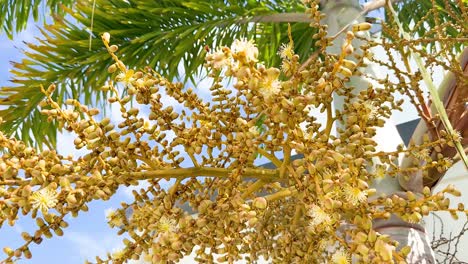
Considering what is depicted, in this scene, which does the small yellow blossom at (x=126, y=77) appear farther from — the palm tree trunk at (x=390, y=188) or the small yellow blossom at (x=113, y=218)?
the palm tree trunk at (x=390, y=188)

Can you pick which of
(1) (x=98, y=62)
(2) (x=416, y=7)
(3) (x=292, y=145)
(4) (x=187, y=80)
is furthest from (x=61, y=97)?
(3) (x=292, y=145)

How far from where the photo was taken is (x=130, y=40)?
9.27 feet

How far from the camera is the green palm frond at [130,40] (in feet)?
8.85

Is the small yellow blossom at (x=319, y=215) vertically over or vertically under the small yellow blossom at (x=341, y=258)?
over

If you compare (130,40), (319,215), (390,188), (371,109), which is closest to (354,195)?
(319,215)

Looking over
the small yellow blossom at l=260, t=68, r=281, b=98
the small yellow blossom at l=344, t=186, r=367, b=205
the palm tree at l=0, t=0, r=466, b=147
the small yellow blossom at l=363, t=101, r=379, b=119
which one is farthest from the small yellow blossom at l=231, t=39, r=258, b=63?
the palm tree at l=0, t=0, r=466, b=147

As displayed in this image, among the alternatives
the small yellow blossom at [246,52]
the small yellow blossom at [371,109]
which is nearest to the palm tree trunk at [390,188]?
the small yellow blossom at [371,109]

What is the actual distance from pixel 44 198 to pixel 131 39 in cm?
224

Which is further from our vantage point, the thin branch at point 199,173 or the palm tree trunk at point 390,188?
the palm tree trunk at point 390,188

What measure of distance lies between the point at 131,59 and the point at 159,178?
204 centimetres

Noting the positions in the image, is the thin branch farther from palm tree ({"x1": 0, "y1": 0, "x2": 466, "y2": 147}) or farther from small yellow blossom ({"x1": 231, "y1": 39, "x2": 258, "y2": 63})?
palm tree ({"x1": 0, "y1": 0, "x2": 466, "y2": 147})

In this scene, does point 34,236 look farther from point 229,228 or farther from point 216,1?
point 216,1

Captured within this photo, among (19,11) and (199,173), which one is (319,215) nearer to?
(199,173)

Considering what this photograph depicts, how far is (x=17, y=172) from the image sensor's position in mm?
720
